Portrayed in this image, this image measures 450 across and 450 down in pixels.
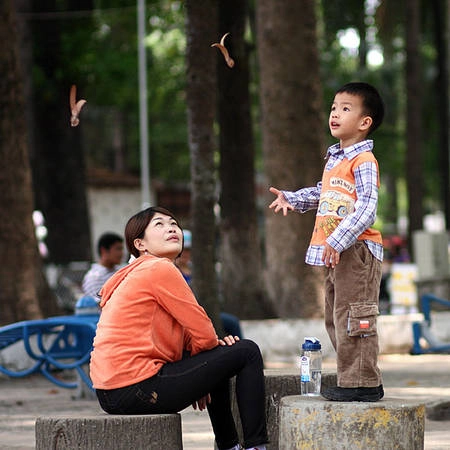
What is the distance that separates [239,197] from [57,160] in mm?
10223

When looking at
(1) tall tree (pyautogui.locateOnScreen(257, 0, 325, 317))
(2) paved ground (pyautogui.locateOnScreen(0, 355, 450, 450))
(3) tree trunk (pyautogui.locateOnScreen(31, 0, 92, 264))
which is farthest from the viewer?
(3) tree trunk (pyautogui.locateOnScreen(31, 0, 92, 264))

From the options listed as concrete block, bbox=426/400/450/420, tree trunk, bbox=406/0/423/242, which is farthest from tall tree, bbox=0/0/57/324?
tree trunk, bbox=406/0/423/242

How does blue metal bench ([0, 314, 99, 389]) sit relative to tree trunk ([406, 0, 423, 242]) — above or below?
below

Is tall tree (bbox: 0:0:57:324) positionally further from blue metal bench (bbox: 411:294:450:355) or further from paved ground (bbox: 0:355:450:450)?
blue metal bench (bbox: 411:294:450:355)

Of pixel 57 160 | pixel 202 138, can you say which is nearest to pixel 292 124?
pixel 202 138

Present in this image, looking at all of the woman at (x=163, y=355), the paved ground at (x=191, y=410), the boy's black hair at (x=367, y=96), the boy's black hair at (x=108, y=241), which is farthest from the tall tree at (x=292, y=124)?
the woman at (x=163, y=355)

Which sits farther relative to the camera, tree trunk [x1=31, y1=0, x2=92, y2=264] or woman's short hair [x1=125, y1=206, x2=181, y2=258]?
tree trunk [x1=31, y1=0, x2=92, y2=264]

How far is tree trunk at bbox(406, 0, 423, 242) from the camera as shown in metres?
28.2

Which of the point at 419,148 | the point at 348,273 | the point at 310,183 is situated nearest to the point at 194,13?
the point at 310,183

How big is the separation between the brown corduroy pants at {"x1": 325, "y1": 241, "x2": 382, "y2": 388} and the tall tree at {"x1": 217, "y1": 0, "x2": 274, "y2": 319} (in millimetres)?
9602

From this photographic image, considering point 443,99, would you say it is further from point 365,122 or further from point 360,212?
point 360,212

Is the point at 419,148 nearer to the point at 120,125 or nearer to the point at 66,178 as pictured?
the point at 66,178

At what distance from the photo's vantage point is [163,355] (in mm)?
6566

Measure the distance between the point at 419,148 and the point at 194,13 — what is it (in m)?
16.6
